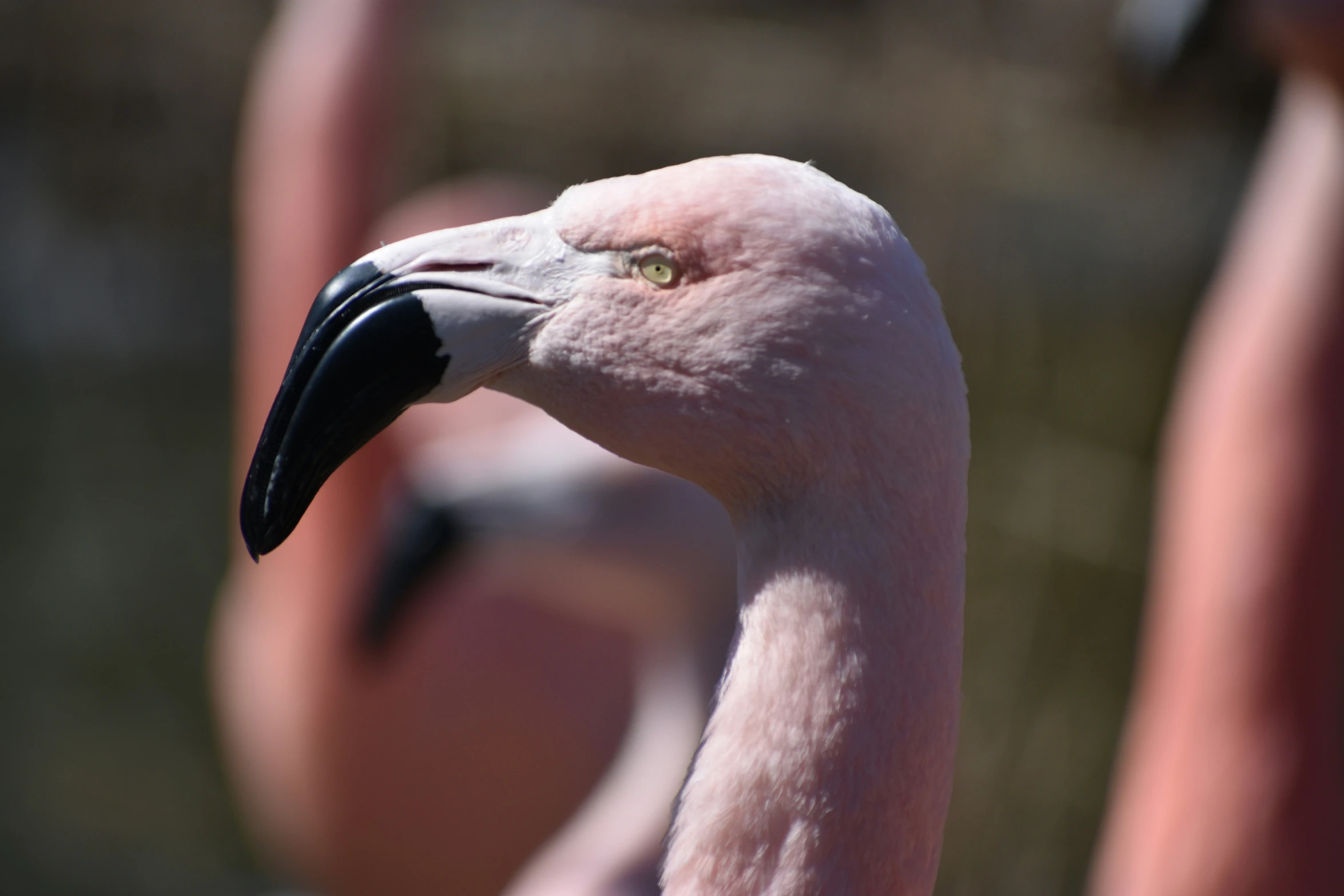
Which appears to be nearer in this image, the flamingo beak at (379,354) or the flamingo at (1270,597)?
the flamingo beak at (379,354)

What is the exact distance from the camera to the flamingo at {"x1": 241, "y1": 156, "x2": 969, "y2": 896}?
110 centimetres

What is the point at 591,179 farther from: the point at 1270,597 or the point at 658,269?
the point at 658,269

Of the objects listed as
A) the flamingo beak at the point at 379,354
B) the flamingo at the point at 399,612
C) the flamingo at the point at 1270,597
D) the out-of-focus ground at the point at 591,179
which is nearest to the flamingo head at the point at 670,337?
the flamingo beak at the point at 379,354

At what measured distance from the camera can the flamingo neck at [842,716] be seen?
43.1 inches

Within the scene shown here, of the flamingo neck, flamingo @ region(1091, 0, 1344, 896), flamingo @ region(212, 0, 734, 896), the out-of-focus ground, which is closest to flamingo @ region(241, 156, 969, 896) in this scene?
the flamingo neck

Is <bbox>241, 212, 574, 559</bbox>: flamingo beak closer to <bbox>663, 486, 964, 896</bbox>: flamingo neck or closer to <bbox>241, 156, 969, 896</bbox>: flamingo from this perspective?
<bbox>241, 156, 969, 896</bbox>: flamingo

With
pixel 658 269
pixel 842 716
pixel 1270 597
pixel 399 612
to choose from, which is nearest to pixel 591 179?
pixel 399 612

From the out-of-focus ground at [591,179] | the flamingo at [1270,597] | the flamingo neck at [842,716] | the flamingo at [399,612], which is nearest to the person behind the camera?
the flamingo neck at [842,716]

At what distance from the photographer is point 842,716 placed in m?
1.10

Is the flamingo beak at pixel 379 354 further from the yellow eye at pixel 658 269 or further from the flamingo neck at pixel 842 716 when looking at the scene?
the flamingo neck at pixel 842 716

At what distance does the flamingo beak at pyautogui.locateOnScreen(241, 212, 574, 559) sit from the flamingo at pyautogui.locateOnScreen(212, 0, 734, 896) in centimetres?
193

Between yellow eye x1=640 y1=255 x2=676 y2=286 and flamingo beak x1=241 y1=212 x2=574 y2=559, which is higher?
yellow eye x1=640 y1=255 x2=676 y2=286

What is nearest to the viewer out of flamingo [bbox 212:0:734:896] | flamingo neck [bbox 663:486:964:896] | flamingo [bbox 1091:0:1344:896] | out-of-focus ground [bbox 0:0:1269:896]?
flamingo neck [bbox 663:486:964:896]

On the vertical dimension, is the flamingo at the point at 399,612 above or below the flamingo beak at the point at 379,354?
below
